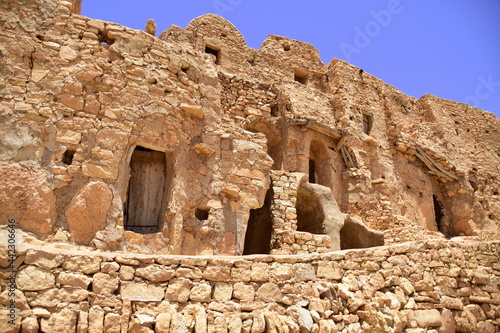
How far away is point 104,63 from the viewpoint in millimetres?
6738

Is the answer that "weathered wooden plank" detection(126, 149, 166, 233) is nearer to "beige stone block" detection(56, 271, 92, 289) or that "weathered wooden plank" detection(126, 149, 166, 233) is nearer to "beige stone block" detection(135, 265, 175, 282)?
"beige stone block" detection(135, 265, 175, 282)

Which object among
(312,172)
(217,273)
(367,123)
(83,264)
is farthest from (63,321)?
(367,123)

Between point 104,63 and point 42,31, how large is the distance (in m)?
1.05

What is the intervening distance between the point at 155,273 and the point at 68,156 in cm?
331

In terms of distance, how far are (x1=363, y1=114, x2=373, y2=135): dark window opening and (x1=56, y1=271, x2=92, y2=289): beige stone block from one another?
1352cm

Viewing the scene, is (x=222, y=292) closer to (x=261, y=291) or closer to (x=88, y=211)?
(x=261, y=291)

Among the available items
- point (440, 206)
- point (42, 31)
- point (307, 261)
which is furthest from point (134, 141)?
point (440, 206)

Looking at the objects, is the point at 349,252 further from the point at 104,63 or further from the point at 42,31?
the point at 42,31

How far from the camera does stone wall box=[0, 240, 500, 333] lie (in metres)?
3.35

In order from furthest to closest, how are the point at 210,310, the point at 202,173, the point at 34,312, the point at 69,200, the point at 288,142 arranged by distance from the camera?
the point at 288,142
the point at 202,173
the point at 69,200
the point at 210,310
the point at 34,312

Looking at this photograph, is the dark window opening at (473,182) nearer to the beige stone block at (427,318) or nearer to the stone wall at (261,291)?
the stone wall at (261,291)

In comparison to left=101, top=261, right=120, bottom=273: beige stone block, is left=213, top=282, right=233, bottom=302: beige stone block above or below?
below

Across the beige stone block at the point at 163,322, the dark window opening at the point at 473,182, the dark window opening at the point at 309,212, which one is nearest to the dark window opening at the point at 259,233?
the dark window opening at the point at 309,212

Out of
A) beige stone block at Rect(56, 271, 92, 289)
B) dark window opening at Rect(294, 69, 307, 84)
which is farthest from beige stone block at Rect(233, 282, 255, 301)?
dark window opening at Rect(294, 69, 307, 84)
